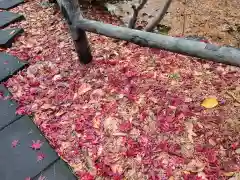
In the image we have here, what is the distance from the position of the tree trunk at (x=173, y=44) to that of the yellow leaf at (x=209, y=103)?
68 centimetres

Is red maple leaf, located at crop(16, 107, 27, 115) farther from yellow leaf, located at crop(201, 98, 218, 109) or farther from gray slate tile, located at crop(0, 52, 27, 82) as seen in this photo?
yellow leaf, located at crop(201, 98, 218, 109)

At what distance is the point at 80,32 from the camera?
106 inches

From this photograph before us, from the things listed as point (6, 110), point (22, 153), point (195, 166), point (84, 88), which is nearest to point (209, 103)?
point (195, 166)

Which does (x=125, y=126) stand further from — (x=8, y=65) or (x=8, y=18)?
(x=8, y=18)

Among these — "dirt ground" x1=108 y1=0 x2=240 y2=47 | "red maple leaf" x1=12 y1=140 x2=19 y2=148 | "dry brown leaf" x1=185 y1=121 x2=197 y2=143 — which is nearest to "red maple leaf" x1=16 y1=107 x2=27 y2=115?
"red maple leaf" x1=12 y1=140 x2=19 y2=148

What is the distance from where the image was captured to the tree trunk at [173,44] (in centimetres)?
186

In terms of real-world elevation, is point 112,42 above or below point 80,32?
below

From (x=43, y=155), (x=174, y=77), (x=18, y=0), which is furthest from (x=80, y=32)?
(x=18, y=0)

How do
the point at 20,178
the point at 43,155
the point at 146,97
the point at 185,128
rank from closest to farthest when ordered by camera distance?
1. the point at 20,178
2. the point at 43,155
3. the point at 185,128
4. the point at 146,97

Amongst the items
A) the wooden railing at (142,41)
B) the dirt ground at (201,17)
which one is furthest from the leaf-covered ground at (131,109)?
the dirt ground at (201,17)

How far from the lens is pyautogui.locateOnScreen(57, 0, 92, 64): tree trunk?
256 centimetres

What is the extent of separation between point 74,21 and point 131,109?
994 millimetres

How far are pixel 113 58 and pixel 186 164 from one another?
4.88 ft

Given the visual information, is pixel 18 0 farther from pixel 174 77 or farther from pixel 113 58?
pixel 174 77
